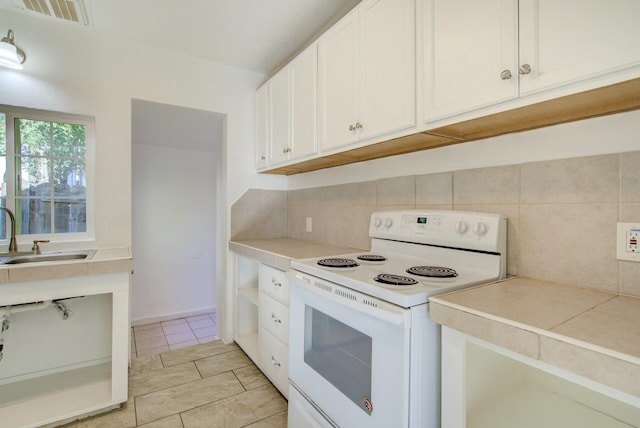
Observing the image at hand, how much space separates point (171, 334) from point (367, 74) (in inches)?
121

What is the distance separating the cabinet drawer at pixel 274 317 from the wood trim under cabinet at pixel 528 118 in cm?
100

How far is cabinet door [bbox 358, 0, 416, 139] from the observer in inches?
49.3

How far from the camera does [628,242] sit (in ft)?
3.14

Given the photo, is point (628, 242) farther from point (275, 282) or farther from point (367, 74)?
point (275, 282)

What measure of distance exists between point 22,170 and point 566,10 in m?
2.91

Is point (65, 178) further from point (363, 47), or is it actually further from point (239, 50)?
→ point (363, 47)

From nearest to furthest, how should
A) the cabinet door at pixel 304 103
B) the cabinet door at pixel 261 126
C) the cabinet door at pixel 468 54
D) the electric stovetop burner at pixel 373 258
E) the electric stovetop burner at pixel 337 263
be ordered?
the cabinet door at pixel 468 54 → the electric stovetop burner at pixel 337 263 → the electric stovetop burner at pixel 373 258 → the cabinet door at pixel 304 103 → the cabinet door at pixel 261 126

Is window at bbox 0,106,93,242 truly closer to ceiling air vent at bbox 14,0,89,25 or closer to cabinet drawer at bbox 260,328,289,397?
ceiling air vent at bbox 14,0,89,25

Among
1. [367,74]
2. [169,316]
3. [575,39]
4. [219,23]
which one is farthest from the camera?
[169,316]

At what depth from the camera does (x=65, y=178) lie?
2123 mm

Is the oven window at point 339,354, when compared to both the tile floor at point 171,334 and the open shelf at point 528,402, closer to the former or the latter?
the open shelf at point 528,402

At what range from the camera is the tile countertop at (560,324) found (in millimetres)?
576

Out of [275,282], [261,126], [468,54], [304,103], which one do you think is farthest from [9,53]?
[468,54]

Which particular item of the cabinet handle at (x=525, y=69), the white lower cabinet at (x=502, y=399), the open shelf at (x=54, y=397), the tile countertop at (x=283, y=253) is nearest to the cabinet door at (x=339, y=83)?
the tile countertop at (x=283, y=253)
